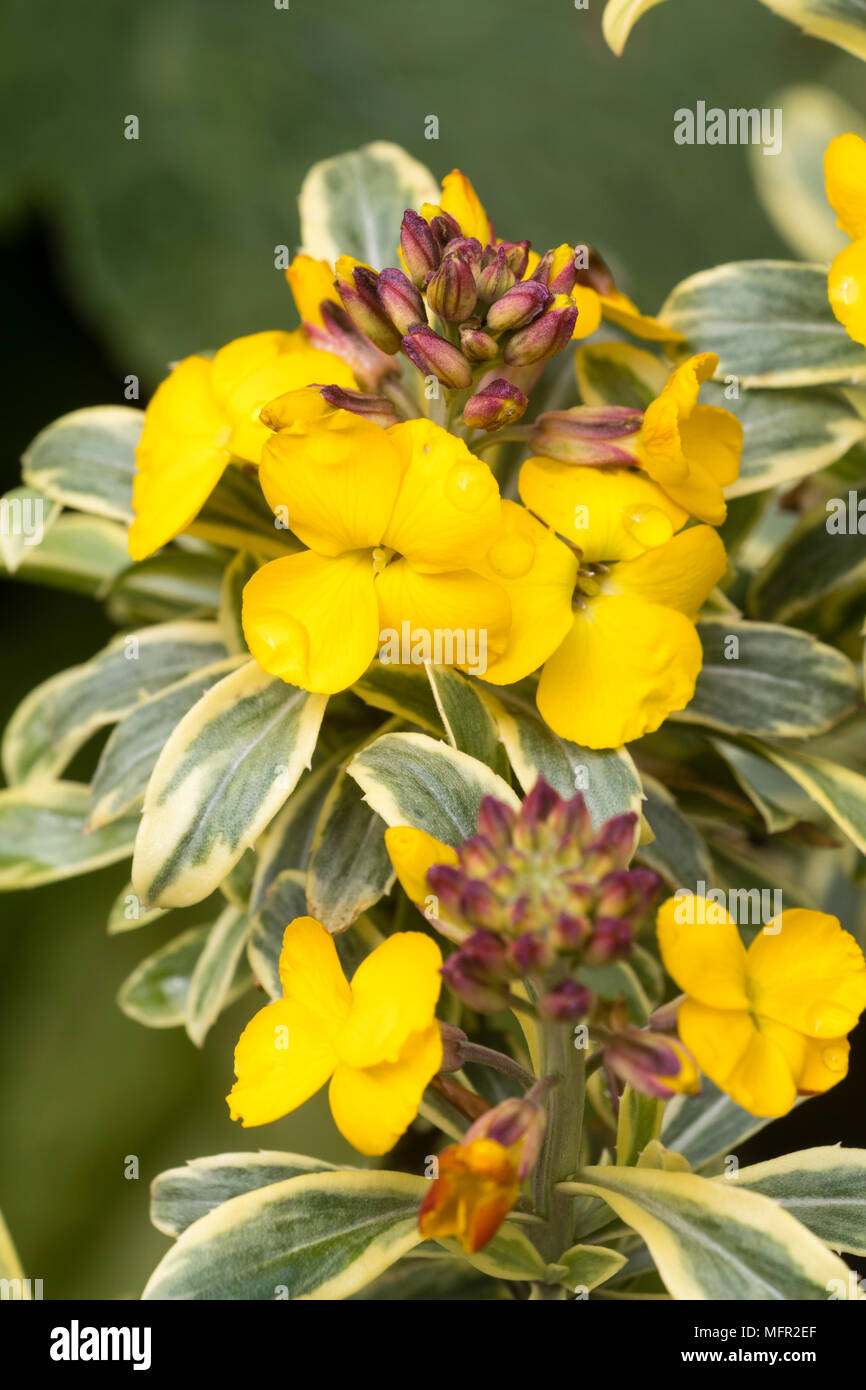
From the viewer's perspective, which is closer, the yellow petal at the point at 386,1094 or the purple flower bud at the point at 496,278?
the yellow petal at the point at 386,1094

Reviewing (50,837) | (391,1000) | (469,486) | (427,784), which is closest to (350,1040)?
(391,1000)

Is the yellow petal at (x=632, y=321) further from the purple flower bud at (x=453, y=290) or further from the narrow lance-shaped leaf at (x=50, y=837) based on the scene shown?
the narrow lance-shaped leaf at (x=50, y=837)

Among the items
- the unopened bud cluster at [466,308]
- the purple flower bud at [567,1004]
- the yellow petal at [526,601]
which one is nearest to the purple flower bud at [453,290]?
the unopened bud cluster at [466,308]

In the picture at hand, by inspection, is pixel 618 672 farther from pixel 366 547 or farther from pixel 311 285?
pixel 311 285

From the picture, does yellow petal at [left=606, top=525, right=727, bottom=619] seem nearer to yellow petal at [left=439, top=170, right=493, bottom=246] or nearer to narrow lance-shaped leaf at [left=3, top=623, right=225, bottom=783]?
yellow petal at [left=439, top=170, right=493, bottom=246]
